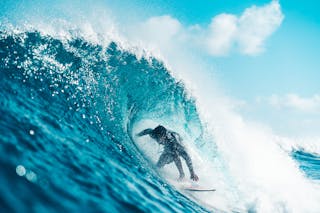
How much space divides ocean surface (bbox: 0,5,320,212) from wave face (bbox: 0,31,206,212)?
29 millimetres

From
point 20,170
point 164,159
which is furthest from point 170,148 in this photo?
point 20,170

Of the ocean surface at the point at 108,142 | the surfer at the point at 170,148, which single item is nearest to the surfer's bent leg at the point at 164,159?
the surfer at the point at 170,148

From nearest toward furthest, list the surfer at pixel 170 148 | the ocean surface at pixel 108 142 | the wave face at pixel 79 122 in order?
1. the wave face at pixel 79 122
2. the ocean surface at pixel 108 142
3. the surfer at pixel 170 148

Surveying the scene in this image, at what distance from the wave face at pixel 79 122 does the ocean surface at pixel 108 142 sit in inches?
1.2

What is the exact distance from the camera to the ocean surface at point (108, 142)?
494 centimetres

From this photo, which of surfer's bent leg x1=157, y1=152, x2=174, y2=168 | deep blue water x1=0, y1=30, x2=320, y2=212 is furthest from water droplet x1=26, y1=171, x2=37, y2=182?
surfer's bent leg x1=157, y1=152, x2=174, y2=168

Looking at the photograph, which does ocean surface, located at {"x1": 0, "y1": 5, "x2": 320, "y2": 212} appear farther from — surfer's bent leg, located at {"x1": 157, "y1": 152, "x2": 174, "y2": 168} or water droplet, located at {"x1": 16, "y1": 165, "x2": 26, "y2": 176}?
surfer's bent leg, located at {"x1": 157, "y1": 152, "x2": 174, "y2": 168}

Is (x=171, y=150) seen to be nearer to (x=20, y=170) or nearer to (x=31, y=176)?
(x=31, y=176)

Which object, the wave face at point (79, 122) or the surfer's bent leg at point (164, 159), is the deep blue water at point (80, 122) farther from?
the surfer's bent leg at point (164, 159)

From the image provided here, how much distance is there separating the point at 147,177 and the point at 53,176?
331 centimetres

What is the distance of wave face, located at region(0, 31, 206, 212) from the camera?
15.2 ft

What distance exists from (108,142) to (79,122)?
3.38ft


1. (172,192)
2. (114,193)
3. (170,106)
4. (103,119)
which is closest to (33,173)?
(114,193)

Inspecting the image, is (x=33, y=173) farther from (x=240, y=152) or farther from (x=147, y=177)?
(x=240, y=152)
